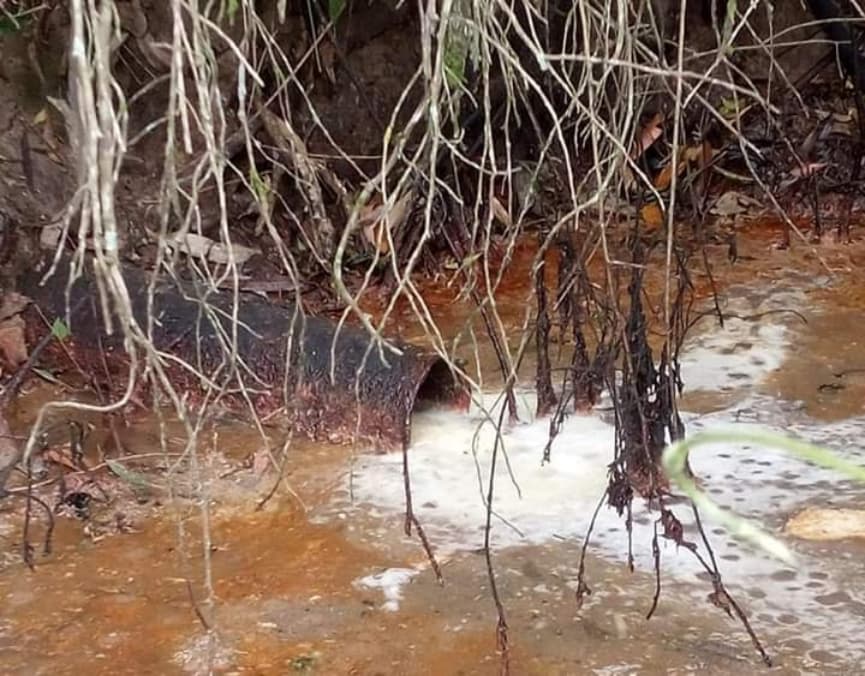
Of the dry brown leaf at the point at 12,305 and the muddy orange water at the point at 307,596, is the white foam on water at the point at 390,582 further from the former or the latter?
the dry brown leaf at the point at 12,305

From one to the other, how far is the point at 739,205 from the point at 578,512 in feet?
6.96

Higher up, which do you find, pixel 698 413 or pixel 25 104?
pixel 25 104

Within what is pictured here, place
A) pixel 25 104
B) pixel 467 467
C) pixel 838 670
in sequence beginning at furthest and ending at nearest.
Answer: pixel 25 104
pixel 467 467
pixel 838 670

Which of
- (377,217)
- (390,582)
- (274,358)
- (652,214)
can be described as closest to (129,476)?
(274,358)

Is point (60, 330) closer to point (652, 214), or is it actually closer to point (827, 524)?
point (827, 524)

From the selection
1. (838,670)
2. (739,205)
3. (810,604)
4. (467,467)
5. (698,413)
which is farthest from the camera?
(739,205)

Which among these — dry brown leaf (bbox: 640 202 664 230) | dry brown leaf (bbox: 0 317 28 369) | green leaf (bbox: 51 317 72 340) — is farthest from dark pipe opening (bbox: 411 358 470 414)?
dry brown leaf (bbox: 640 202 664 230)

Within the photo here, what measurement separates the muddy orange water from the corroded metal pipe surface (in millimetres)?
98

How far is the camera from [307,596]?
2.11 meters

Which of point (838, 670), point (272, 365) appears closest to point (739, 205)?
point (272, 365)

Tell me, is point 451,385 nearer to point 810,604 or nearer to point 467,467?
point 467,467

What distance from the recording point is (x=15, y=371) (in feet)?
9.84

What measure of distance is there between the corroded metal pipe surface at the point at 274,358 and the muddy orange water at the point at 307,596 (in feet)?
0.32

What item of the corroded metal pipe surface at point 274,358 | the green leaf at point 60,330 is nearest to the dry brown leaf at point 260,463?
the corroded metal pipe surface at point 274,358
